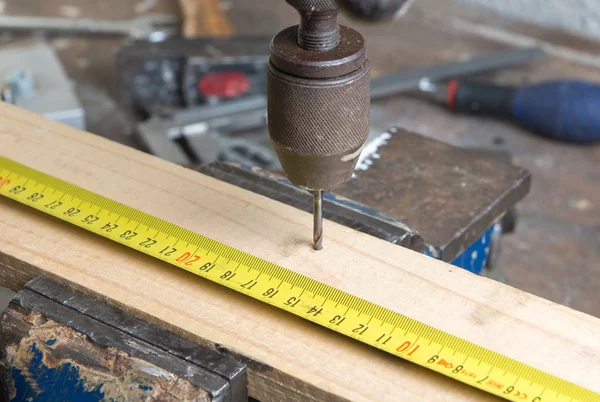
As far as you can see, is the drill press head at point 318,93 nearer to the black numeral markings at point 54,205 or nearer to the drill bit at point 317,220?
the drill bit at point 317,220

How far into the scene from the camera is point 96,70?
10.3 feet

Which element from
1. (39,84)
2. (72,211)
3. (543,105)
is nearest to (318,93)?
(72,211)

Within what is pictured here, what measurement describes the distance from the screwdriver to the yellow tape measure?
1.95m

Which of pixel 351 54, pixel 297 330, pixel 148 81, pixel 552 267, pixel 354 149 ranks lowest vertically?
pixel 552 267

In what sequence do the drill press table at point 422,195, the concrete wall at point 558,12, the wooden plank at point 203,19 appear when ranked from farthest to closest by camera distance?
the concrete wall at point 558,12 < the wooden plank at point 203,19 < the drill press table at point 422,195

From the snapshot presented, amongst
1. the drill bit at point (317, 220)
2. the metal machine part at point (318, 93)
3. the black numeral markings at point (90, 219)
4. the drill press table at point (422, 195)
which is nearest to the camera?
the metal machine part at point (318, 93)

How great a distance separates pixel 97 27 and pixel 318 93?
105 inches

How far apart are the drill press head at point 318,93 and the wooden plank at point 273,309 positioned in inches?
8.2

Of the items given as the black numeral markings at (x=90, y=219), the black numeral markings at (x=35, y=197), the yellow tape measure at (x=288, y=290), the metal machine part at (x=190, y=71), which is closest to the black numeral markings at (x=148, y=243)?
the yellow tape measure at (x=288, y=290)

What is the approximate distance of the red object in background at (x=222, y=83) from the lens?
2.75 m

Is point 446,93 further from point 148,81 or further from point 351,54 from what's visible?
point 351,54

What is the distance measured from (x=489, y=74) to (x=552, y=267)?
120 centimetres

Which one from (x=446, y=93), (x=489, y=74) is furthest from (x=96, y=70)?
(x=489, y=74)

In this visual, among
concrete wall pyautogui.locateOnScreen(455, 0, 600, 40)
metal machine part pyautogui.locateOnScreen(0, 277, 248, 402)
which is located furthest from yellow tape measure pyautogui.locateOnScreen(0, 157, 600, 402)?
concrete wall pyautogui.locateOnScreen(455, 0, 600, 40)
